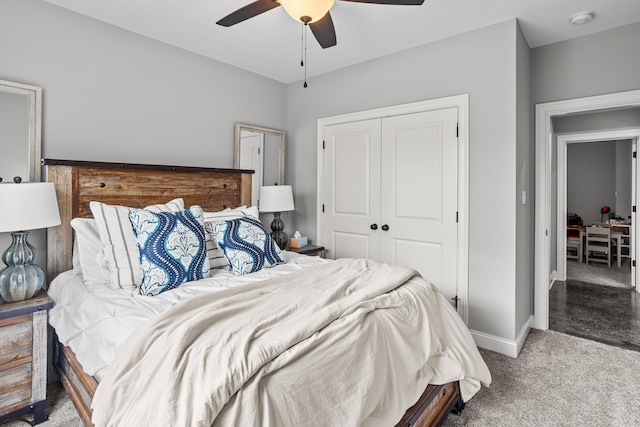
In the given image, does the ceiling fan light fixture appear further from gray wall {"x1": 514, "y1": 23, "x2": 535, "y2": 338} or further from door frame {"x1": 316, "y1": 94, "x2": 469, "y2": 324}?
gray wall {"x1": 514, "y1": 23, "x2": 535, "y2": 338}

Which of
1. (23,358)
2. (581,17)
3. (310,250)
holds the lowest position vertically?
(23,358)

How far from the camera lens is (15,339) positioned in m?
1.90

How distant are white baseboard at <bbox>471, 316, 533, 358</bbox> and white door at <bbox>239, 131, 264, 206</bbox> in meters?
2.48

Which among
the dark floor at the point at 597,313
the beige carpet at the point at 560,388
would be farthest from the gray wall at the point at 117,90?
the dark floor at the point at 597,313

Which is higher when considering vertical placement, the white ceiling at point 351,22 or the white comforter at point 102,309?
the white ceiling at point 351,22

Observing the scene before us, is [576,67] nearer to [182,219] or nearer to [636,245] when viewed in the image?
[636,245]

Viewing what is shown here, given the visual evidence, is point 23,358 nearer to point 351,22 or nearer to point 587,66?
point 351,22

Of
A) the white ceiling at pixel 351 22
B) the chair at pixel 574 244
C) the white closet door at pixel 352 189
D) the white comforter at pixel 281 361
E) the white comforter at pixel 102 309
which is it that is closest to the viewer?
the white comforter at pixel 281 361

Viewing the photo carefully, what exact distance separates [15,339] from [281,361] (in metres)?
1.70

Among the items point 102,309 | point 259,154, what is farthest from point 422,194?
point 102,309

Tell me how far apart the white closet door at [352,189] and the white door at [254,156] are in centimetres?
72

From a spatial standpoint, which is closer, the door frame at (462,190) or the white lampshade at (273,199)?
the door frame at (462,190)

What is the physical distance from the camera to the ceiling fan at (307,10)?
1.84 meters

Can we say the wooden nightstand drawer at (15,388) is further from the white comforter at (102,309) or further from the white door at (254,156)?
the white door at (254,156)
